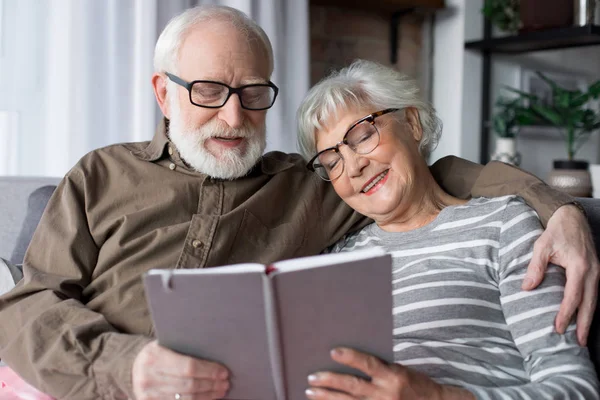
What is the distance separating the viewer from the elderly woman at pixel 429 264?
3.46 feet

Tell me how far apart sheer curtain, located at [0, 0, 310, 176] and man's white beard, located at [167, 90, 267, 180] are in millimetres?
1256

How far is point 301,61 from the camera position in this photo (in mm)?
2992

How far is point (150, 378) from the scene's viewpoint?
1004 millimetres

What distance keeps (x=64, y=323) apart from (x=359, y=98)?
754 millimetres

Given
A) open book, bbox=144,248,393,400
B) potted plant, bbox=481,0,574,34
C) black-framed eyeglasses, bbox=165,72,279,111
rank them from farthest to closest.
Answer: potted plant, bbox=481,0,574,34
black-framed eyeglasses, bbox=165,72,279,111
open book, bbox=144,248,393,400

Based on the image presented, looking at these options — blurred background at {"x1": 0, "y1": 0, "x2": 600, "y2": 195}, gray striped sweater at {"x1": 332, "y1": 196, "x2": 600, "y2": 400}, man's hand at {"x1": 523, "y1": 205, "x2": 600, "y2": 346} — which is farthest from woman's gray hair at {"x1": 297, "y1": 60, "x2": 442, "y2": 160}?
blurred background at {"x1": 0, "y1": 0, "x2": 600, "y2": 195}

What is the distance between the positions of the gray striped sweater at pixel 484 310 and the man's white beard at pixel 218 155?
→ 1.22 ft

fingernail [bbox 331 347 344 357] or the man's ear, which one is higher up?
the man's ear

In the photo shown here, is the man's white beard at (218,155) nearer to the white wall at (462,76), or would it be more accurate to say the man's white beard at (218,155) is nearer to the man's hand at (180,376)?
the man's hand at (180,376)

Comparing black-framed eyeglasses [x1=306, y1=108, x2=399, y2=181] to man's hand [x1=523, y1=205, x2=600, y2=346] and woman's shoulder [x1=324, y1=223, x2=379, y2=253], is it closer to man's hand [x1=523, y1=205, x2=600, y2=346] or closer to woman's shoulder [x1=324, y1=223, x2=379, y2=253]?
woman's shoulder [x1=324, y1=223, x2=379, y2=253]

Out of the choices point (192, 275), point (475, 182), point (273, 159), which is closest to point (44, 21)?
point (273, 159)

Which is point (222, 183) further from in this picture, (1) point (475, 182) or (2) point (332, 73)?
(1) point (475, 182)

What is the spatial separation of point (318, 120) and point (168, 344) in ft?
2.32

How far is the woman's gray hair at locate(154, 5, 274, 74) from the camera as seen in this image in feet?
4.67
